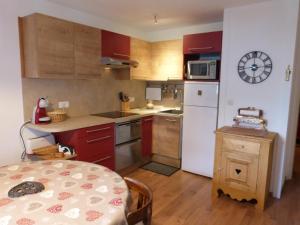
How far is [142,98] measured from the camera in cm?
437

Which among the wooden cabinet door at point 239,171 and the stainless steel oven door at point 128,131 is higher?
the stainless steel oven door at point 128,131

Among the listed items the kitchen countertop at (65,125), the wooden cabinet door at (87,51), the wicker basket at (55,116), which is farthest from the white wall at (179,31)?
the wicker basket at (55,116)

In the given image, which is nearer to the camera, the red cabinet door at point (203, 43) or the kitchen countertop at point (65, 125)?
the kitchen countertop at point (65, 125)

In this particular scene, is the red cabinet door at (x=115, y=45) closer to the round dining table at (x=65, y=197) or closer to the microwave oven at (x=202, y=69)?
the microwave oven at (x=202, y=69)

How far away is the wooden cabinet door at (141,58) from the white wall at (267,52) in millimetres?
1381

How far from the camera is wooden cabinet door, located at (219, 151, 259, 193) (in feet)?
8.02

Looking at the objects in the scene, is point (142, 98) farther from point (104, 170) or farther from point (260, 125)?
point (104, 170)

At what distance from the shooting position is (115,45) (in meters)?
3.24

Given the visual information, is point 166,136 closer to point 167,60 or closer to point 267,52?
point 167,60

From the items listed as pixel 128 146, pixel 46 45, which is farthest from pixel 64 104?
pixel 128 146

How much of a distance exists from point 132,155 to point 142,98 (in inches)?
54.2

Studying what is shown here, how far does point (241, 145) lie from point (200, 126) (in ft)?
2.68

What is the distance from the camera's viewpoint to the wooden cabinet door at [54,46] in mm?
2385

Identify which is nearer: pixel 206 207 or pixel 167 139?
pixel 206 207
